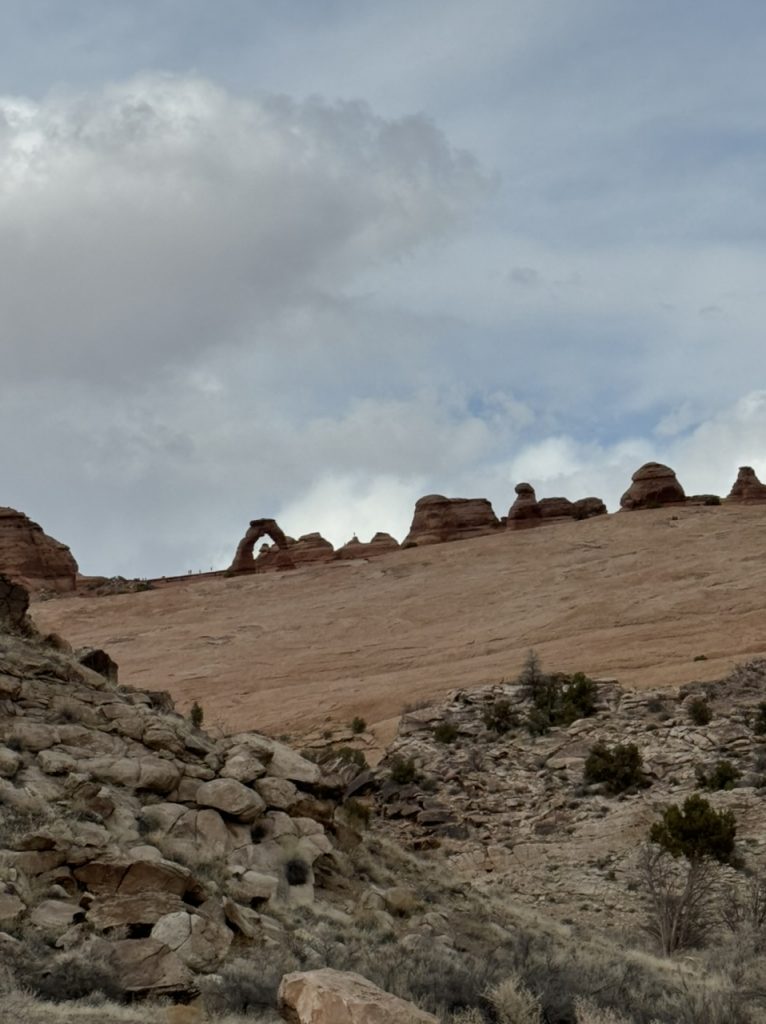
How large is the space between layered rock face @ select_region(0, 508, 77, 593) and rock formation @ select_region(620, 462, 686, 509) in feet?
113

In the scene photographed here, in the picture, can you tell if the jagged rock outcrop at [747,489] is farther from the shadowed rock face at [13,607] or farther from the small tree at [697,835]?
the shadowed rock face at [13,607]

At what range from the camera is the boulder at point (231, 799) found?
15.7m

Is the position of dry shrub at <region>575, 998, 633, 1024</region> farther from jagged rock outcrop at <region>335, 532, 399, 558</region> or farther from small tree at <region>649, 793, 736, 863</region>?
jagged rock outcrop at <region>335, 532, 399, 558</region>

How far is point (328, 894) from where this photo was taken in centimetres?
1533

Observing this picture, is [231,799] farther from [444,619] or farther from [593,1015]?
[444,619]

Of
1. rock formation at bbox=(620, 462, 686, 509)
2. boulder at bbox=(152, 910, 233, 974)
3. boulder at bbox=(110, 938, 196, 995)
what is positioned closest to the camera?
boulder at bbox=(110, 938, 196, 995)

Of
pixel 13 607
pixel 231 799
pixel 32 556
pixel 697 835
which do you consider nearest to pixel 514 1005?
pixel 231 799

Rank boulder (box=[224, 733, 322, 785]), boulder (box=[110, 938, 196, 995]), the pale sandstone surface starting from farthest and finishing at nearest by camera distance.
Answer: the pale sandstone surface, boulder (box=[224, 733, 322, 785]), boulder (box=[110, 938, 196, 995])

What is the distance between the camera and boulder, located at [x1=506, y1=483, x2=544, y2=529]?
224ft

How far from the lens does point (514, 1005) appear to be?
28.4 feet

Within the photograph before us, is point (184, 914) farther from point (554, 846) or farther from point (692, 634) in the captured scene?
point (692, 634)

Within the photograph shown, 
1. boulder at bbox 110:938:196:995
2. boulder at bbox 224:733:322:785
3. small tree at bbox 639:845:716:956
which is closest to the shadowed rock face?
boulder at bbox 224:733:322:785

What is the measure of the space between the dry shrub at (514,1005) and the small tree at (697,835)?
13.0 meters

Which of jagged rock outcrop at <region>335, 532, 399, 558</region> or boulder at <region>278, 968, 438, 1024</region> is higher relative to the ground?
jagged rock outcrop at <region>335, 532, 399, 558</region>
